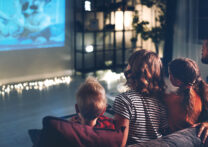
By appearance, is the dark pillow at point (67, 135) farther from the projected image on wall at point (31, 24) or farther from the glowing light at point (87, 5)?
the glowing light at point (87, 5)

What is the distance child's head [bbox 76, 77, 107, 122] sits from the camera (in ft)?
5.14

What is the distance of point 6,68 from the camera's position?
5.88 m

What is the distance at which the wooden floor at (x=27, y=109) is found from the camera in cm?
337

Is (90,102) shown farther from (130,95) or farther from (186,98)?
(186,98)

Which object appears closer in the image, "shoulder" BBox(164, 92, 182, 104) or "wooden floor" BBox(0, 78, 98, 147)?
"shoulder" BBox(164, 92, 182, 104)

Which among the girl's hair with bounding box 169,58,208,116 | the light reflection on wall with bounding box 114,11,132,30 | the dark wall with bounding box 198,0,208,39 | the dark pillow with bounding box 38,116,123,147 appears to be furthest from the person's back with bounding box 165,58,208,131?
the light reflection on wall with bounding box 114,11,132,30

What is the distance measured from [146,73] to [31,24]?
177 inches

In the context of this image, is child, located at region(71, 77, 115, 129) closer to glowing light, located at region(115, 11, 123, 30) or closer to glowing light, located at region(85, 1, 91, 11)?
glowing light, located at region(85, 1, 91, 11)

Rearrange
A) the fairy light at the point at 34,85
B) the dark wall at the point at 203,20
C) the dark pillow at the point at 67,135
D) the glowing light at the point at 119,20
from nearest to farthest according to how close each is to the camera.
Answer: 1. the dark pillow at the point at 67,135
2. the fairy light at the point at 34,85
3. the dark wall at the point at 203,20
4. the glowing light at the point at 119,20

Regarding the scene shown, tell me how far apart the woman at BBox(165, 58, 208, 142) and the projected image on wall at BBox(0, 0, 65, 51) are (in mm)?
4396

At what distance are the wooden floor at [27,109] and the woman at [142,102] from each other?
1.67 meters

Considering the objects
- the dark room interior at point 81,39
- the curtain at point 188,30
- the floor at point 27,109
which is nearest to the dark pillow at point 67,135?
the floor at point 27,109

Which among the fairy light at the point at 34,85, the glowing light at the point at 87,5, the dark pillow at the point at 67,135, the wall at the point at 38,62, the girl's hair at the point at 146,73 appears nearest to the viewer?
the dark pillow at the point at 67,135

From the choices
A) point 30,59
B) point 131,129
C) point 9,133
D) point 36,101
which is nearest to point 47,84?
point 30,59
